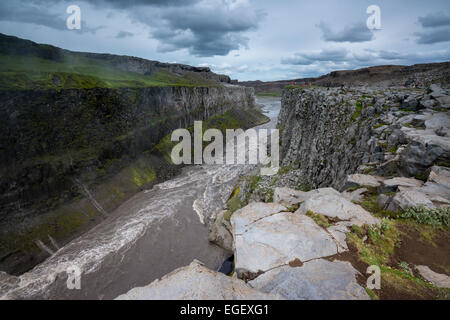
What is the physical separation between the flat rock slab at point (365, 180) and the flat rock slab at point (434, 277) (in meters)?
6.17

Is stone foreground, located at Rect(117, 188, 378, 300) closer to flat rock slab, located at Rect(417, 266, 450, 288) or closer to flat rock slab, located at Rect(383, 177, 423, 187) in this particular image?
flat rock slab, located at Rect(417, 266, 450, 288)

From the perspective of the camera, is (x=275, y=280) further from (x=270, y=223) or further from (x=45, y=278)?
(x=45, y=278)

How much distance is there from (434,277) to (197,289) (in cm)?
711

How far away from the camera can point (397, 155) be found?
13.5 metres

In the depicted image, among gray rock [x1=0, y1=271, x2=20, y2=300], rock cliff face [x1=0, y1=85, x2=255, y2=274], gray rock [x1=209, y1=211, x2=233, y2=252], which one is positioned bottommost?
gray rock [x1=0, y1=271, x2=20, y2=300]

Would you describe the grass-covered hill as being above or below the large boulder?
above

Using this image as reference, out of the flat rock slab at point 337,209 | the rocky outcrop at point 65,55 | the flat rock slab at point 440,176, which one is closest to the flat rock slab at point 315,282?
the flat rock slab at point 337,209

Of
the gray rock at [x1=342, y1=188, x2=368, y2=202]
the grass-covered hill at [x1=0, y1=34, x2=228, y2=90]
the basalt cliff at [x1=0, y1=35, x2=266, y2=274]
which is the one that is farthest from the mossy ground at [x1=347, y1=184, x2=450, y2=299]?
the grass-covered hill at [x1=0, y1=34, x2=228, y2=90]

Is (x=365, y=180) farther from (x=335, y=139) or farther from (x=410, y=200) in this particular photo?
(x=335, y=139)

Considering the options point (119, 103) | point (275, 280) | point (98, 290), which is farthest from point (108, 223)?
point (275, 280)

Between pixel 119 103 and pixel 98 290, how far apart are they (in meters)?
39.5

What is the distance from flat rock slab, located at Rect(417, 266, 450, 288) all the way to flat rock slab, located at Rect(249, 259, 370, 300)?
235cm

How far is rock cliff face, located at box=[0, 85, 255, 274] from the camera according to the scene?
2869cm

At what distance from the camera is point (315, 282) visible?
5844 mm
